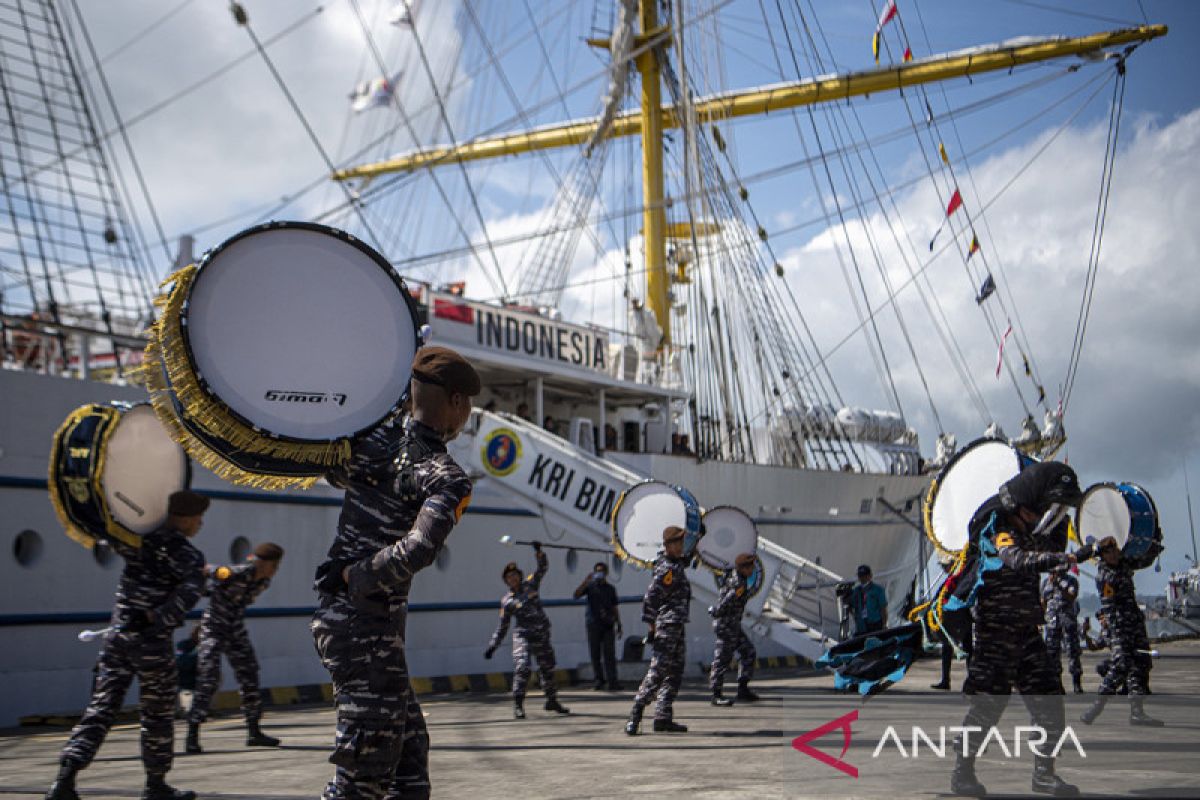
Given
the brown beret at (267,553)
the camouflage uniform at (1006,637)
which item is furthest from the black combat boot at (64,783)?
the camouflage uniform at (1006,637)

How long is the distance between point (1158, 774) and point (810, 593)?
56.1 ft

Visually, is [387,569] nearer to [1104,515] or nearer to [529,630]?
[529,630]

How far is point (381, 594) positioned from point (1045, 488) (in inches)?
130

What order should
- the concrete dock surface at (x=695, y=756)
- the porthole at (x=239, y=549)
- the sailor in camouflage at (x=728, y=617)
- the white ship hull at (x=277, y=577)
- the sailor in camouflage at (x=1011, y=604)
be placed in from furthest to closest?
the porthole at (x=239, y=549), the sailor in camouflage at (x=728, y=617), the white ship hull at (x=277, y=577), the concrete dock surface at (x=695, y=756), the sailor in camouflage at (x=1011, y=604)

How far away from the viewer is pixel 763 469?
2283 cm

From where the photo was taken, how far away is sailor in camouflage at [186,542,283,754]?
8.17 m

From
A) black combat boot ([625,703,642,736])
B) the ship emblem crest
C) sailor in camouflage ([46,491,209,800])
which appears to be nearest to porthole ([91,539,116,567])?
the ship emblem crest

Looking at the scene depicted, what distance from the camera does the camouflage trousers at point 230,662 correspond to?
8.15 metres

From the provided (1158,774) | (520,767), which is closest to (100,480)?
(520,767)

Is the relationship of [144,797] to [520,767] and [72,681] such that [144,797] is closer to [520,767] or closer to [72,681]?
[520,767]

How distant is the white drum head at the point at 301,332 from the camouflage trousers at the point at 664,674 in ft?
16.4

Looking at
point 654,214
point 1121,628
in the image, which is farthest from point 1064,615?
point 654,214

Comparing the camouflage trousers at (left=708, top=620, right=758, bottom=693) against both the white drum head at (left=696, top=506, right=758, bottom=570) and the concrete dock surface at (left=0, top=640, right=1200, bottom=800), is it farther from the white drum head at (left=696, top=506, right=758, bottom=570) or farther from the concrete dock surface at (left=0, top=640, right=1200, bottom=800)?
the white drum head at (left=696, top=506, right=758, bottom=570)

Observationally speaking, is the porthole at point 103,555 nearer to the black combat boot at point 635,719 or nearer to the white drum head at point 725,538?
the black combat boot at point 635,719
